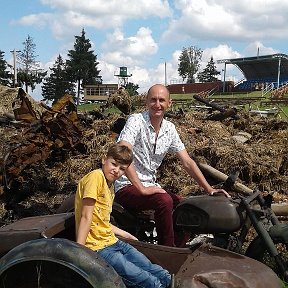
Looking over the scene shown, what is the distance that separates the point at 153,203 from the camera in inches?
162

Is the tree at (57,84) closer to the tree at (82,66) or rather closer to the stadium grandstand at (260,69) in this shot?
the tree at (82,66)

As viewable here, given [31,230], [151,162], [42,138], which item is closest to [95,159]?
[42,138]

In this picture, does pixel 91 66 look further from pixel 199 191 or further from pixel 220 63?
pixel 199 191

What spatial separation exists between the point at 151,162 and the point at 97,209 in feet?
4.06

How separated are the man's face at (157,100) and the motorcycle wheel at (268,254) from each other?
144 centimetres

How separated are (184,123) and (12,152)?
3401 mm

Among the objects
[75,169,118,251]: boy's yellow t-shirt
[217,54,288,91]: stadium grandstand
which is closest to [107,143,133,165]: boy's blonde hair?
[75,169,118,251]: boy's yellow t-shirt

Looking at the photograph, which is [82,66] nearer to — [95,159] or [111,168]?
[95,159]

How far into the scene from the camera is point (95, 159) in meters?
A: 7.93

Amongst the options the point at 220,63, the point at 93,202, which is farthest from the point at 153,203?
the point at 220,63

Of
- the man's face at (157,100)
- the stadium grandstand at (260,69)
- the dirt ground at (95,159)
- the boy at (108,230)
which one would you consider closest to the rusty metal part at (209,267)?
the boy at (108,230)

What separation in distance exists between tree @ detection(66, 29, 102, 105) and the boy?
75518mm

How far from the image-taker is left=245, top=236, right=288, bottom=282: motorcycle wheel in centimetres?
363

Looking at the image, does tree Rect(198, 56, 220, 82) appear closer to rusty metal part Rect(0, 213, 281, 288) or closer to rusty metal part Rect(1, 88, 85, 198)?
rusty metal part Rect(1, 88, 85, 198)
